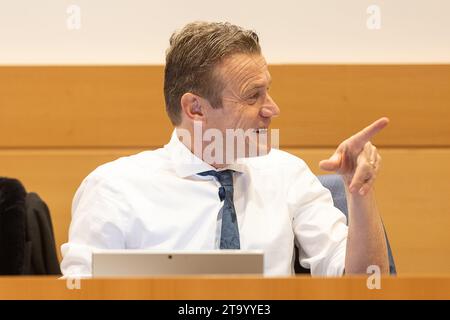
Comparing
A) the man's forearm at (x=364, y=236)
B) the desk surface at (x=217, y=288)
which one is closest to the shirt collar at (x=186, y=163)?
the man's forearm at (x=364, y=236)

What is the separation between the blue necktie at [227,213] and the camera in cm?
205

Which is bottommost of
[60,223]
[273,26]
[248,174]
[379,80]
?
[60,223]

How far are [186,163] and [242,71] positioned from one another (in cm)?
29

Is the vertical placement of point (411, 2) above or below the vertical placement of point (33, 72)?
above

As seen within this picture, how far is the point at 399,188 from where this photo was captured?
285 cm

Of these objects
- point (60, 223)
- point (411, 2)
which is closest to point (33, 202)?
point (60, 223)

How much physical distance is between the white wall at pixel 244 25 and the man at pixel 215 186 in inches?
26.2

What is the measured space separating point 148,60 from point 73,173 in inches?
18.7

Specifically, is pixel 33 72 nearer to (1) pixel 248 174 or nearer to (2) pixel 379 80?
(1) pixel 248 174

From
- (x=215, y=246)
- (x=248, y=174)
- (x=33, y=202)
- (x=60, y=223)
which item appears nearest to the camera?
(x=215, y=246)

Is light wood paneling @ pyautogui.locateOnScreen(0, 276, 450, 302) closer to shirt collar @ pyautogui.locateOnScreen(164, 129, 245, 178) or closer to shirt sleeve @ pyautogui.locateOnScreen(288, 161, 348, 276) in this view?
shirt sleeve @ pyautogui.locateOnScreen(288, 161, 348, 276)

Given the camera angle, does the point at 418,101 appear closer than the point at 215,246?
No

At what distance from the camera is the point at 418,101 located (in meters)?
2.88
